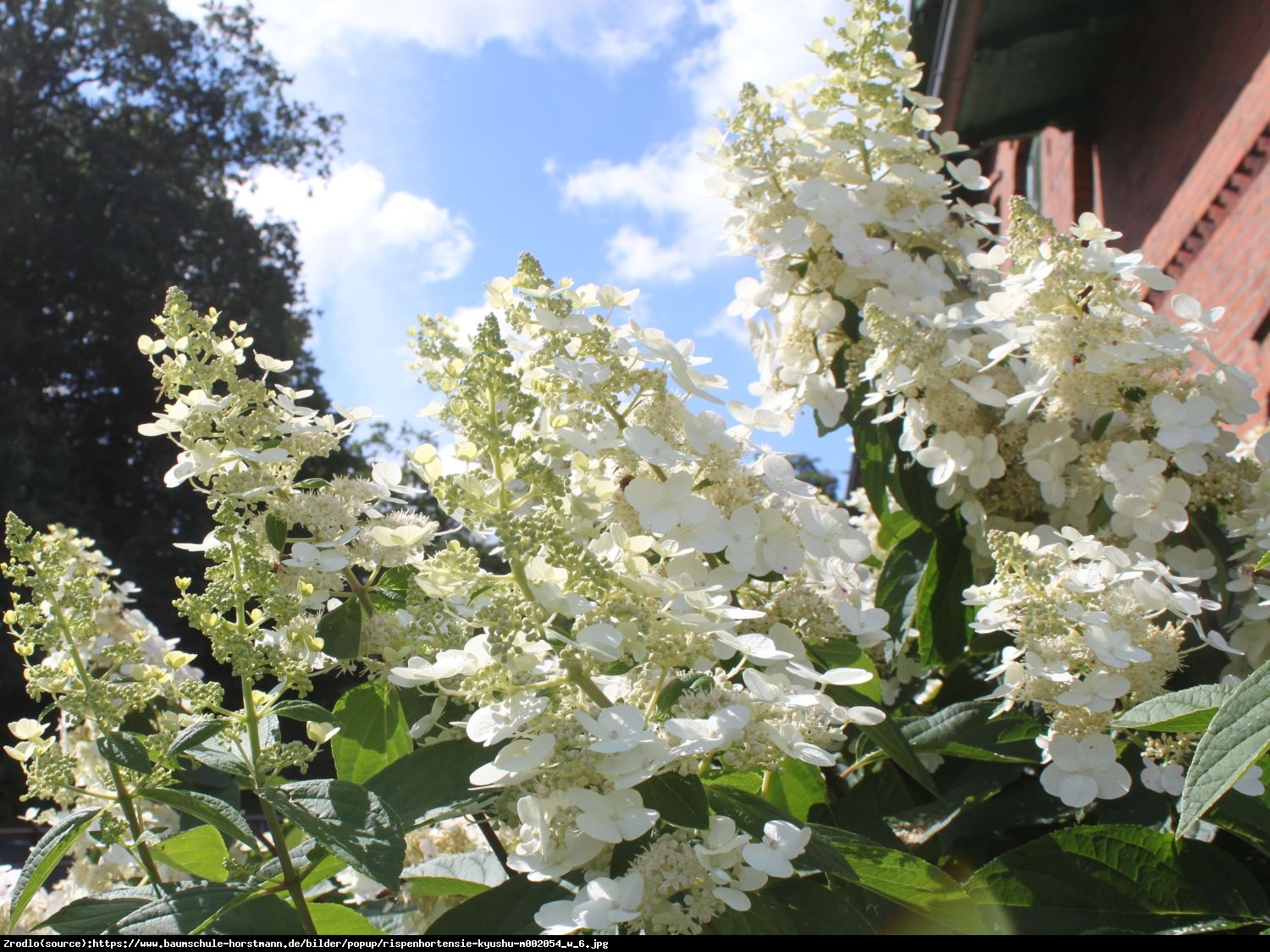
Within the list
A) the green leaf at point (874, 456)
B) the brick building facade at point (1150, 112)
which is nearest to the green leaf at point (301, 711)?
the green leaf at point (874, 456)

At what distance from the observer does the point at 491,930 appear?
1123 millimetres

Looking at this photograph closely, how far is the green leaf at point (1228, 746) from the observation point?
965 mm

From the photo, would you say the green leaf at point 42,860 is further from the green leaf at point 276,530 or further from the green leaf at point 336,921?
the green leaf at point 276,530

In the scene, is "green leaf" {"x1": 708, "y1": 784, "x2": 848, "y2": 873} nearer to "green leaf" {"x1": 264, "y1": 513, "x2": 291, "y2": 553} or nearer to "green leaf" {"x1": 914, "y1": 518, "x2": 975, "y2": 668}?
"green leaf" {"x1": 264, "y1": 513, "x2": 291, "y2": 553}

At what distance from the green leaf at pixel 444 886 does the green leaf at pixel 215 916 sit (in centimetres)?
30

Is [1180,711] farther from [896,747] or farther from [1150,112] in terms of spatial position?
[1150,112]

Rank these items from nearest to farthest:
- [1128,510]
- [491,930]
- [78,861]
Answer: [491,930] < [1128,510] < [78,861]

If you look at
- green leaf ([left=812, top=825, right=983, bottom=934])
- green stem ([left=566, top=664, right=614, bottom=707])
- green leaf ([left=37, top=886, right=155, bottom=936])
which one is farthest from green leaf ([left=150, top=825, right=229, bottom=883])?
green leaf ([left=812, top=825, right=983, bottom=934])

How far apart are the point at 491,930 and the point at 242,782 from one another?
13.8 inches

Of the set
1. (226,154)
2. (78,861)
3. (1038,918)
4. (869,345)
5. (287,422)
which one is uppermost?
(226,154)

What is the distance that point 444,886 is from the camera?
1.43 metres

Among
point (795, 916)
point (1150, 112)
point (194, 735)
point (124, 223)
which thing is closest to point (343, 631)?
point (194, 735)

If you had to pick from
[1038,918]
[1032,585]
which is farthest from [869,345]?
[1038,918]

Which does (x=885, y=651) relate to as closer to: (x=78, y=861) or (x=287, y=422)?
(x=287, y=422)
